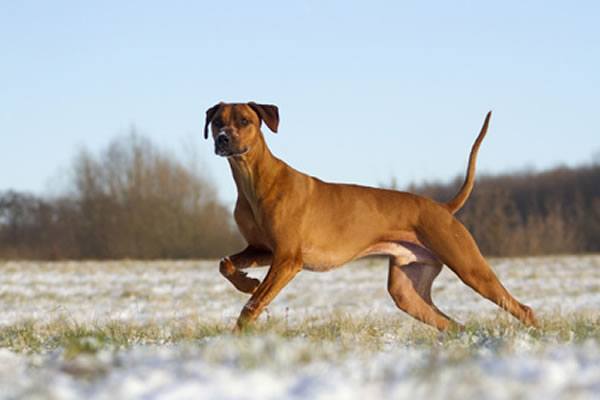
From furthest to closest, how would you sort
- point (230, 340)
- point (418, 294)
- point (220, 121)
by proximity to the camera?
point (418, 294) → point (220, 121) → point (230, 340)

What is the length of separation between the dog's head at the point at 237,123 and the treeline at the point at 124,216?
1418 inches

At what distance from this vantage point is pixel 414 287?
833 cm

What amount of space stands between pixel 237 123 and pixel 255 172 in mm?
411

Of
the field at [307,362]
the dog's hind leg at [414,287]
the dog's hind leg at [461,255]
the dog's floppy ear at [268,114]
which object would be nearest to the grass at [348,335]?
the field at [307,362]

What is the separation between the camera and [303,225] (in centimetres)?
737

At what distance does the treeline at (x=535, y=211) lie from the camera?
3741cm

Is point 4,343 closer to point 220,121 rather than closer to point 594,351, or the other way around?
point 220,121

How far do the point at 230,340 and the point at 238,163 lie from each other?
317 centimetres

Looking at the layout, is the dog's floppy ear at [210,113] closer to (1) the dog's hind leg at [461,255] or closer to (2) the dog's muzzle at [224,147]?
(2) the dog's muzzle at [224,147]

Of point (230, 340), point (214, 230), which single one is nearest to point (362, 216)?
point (230, 340)

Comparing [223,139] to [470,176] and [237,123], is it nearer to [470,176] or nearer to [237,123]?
[237,123]

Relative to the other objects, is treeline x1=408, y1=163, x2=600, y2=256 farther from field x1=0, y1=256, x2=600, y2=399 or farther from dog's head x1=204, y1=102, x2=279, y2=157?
dog's head x1=204, y1=102, x2=279, y2=157

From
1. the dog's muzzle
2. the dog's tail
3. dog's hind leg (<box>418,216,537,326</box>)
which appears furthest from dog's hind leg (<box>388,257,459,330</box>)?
the dog's muzzle

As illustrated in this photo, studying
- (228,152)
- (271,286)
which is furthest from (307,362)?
(228,152)
